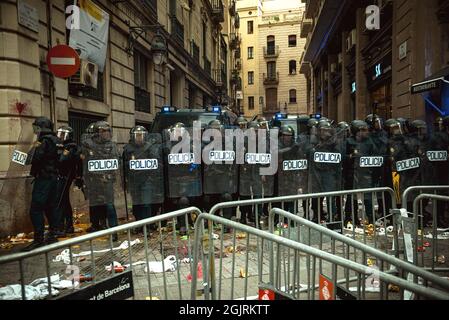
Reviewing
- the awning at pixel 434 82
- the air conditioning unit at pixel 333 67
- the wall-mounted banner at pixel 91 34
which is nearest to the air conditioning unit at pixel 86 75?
the wall-mounted banner at pixel 91 34

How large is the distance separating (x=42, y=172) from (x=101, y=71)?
5763 millimetres

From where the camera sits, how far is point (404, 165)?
7039 millimetres

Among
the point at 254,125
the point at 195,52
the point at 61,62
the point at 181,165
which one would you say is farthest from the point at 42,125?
the point at 195,52

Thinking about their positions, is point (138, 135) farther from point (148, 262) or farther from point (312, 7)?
point (312, 7)

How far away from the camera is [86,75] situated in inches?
394

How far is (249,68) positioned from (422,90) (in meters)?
50.1

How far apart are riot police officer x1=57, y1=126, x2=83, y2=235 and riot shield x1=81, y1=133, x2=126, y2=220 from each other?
45cm

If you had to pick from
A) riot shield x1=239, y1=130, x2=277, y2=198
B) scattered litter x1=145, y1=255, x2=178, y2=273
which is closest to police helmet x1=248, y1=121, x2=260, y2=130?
riot shield x1=239, y1=130, x2=277, y2=198

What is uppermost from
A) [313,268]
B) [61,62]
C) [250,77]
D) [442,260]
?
[250,77]

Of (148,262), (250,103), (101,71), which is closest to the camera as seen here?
(148,262)

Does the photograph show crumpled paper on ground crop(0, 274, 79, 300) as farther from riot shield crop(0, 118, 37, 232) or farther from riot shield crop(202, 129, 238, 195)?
riot shield crop(202, 129, 238, 195)

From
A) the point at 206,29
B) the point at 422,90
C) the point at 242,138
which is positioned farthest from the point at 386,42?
the point at 206,29

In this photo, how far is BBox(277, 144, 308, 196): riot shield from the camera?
7168 mm

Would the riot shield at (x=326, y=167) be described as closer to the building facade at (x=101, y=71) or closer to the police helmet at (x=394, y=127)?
the police helmet at (x=394, y=127)
